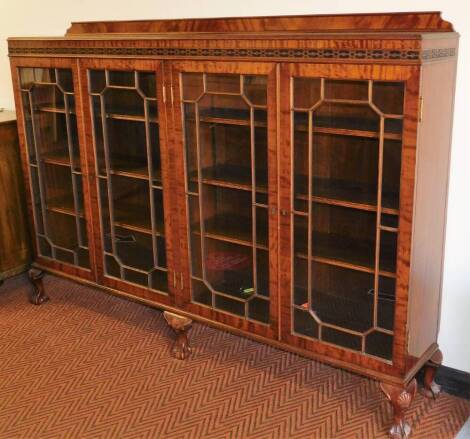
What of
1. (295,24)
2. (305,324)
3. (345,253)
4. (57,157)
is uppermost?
(295,24)

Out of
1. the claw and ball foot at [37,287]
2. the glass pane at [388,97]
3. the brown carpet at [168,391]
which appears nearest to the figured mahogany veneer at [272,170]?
the glass pane at [388,97]

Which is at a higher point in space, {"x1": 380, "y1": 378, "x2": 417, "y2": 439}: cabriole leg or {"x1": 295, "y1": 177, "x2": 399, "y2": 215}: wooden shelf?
{"x1": 295, "y1": 177, "x2": 399, "y2": 215}: wooden shelf

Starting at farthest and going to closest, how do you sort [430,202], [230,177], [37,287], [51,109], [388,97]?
[37,287] < [51,109] < [230,177] < [430,202] < [388,97]

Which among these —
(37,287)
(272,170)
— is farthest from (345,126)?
(37,287)

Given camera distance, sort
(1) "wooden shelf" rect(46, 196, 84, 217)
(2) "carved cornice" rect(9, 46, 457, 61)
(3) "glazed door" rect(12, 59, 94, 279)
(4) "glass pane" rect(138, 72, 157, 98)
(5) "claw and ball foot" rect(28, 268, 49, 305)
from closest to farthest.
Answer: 1. (2) "carved cornice" rect(9, 46, 457, 61)
2. (4) "glass pane" rect(138, 72, 157, 98)
3. (3) "glazed door" rect(12, 59, 94, 279)
4. (1) "wooden shelf" rect(46, 196, 84, 217)
5. (5) "claw and ball foot" rect(28, 268, 49, 305)

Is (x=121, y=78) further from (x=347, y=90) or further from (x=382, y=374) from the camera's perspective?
(x=382, y=374)

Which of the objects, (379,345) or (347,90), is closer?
(347,90)

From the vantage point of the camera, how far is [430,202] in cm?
154

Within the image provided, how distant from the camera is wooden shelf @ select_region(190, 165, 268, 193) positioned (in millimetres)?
1703

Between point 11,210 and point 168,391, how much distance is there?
112 cm

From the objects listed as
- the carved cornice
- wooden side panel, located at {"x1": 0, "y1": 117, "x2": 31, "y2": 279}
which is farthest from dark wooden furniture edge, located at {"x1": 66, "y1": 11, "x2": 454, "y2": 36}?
wooden side panel, located at {"x1": 0, "y1": 117, "x2": 31, "y2": 279}

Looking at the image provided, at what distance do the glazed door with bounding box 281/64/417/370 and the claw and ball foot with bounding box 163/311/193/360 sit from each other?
37cm

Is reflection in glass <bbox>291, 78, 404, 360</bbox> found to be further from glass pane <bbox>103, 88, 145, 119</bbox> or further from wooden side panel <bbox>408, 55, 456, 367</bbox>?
glass pane <bbox>103, 88, 145, 119</bbox>

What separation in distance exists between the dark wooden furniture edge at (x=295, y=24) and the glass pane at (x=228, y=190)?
0.30 metres
